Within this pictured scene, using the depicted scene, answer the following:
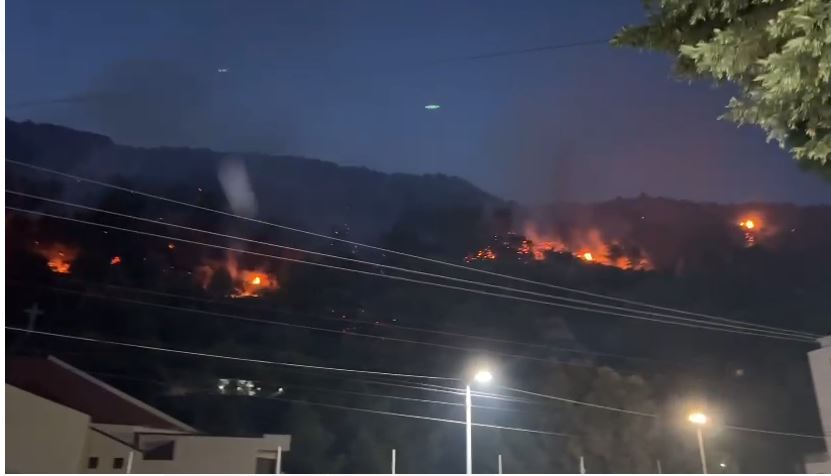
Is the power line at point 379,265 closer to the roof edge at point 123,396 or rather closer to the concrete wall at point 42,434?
the roof edge at point 123,396

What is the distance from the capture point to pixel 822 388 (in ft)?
34.5

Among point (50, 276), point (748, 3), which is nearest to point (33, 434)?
point (50, 276)

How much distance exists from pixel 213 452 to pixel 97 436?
1517mm

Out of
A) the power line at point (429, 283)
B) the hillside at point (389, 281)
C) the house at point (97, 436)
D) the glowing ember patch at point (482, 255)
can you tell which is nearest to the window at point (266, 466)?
the house at point (97, 436)

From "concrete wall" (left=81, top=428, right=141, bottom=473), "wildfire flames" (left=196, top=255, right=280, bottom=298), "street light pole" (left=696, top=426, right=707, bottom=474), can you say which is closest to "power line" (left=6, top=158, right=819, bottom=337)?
"wildfire flames" (left=196, top=255, right=280, bottom=298)

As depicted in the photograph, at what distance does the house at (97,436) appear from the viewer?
6.70 m

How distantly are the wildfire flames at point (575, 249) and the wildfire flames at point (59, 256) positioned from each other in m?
7.42

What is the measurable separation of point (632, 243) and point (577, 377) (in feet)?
13.1

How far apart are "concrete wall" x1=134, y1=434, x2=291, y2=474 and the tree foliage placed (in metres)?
7.84

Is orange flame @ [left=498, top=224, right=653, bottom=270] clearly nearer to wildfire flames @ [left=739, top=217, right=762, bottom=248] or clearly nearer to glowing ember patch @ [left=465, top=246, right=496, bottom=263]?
glowing ember patch @ [left=465, top=246, right=496, bottom=263]

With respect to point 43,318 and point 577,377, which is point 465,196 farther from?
point 43,318

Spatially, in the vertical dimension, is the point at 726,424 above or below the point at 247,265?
below

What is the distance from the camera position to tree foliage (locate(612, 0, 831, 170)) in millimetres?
1571

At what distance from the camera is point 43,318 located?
1054cm
